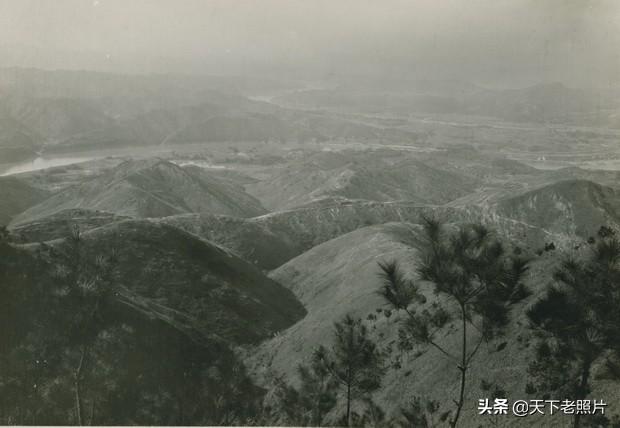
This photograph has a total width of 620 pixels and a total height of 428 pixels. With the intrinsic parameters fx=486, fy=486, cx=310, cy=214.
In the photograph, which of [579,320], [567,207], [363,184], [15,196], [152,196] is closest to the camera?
[579,320]

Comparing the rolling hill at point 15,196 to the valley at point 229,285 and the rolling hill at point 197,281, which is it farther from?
the rolling hill at point 197,281

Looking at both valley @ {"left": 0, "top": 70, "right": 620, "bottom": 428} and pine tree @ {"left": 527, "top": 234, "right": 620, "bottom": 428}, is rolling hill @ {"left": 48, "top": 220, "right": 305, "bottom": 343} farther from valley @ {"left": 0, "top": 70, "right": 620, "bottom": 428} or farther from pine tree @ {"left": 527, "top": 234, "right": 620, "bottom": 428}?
pine tree @ {"left": 527, "top": 234, "right": 620, "bottom": 428}

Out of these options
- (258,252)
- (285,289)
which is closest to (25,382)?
(285,289)

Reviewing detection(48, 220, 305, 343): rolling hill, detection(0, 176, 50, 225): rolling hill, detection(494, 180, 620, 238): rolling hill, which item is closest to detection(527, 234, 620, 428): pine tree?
detection(48, 220, 305, 343): rolling hill

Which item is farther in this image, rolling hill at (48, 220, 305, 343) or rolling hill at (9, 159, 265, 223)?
rolling hill at (9, 159, 265, 223)

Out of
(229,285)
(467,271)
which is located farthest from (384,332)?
(229,285)

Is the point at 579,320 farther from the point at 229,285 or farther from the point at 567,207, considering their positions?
the point at 567,207

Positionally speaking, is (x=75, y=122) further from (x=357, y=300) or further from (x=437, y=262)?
(x=437, y=262)

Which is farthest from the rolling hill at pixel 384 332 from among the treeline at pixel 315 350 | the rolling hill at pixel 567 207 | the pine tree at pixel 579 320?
the rolling hill at pixel 567 207

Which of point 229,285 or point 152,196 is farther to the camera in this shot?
point 152,196
